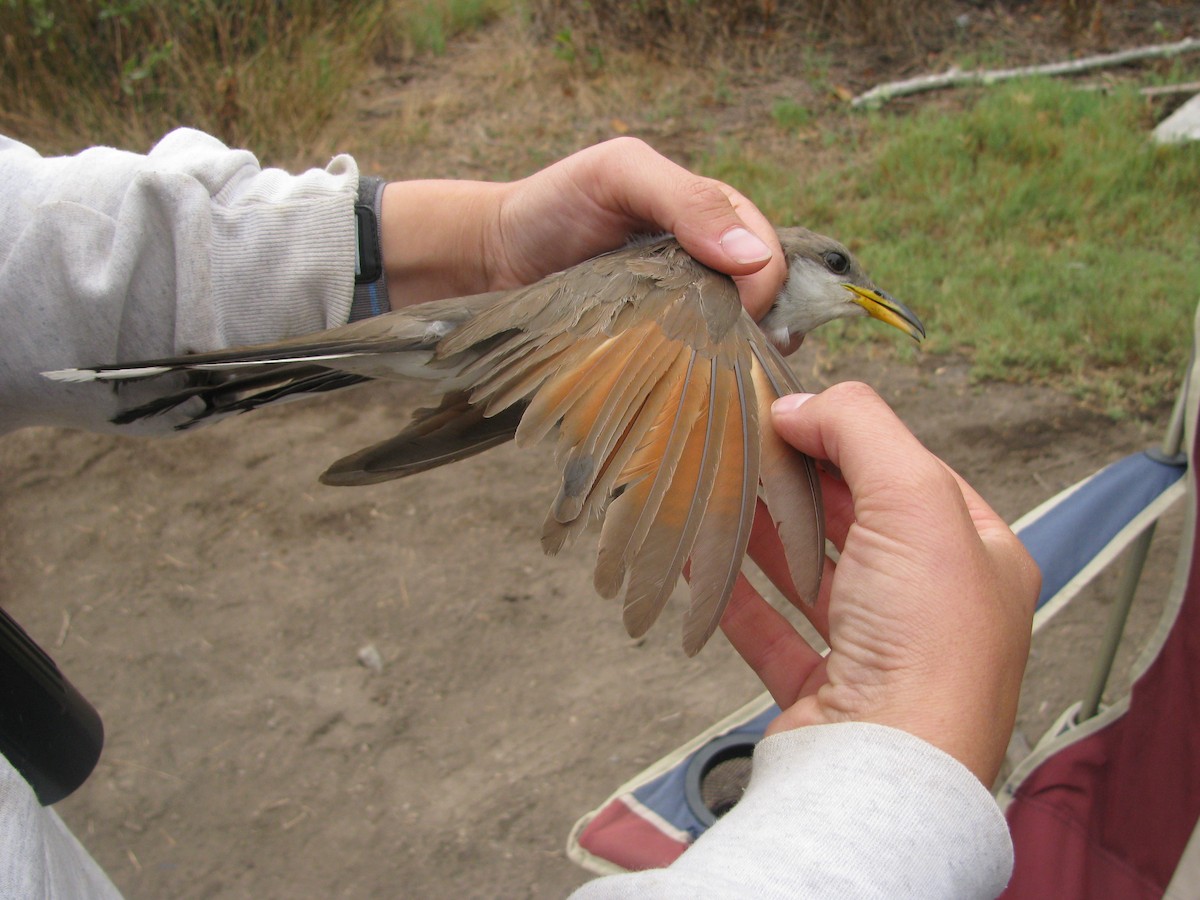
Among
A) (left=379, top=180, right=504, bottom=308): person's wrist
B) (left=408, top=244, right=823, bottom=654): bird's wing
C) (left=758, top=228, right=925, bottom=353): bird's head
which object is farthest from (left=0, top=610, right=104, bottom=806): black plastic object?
(left=758, top=228, right=925, bottom=353): bird's head

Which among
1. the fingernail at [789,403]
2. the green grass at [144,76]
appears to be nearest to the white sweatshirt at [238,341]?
the fingernail at [789,403]

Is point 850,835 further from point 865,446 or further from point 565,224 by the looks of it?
point 565,224

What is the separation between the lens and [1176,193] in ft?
21.4

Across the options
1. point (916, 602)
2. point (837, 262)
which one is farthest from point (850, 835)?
point (837, 262)

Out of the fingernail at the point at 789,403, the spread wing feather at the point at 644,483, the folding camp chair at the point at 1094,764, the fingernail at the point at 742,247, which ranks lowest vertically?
the folding camp chair at the point at 1094,764

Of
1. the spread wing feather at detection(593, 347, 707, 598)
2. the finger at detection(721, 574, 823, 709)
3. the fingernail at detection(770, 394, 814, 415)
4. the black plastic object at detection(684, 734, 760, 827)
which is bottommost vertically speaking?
the black plastic object at detection(684, 734, 760, 827)

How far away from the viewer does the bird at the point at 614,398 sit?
1851 mm

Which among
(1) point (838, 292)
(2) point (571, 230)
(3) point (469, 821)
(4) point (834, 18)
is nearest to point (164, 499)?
(3) point (469, 821)

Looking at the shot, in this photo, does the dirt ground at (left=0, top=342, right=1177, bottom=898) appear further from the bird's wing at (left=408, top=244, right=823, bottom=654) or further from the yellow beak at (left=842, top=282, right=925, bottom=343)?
the bird's wing at (left=408, top=244, right=823, bottom=654)

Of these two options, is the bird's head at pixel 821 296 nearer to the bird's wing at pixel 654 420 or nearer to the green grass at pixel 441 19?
the bird's wing at pixel 654 420

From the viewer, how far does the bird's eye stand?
3416 millimetres

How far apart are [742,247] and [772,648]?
1.06 metres

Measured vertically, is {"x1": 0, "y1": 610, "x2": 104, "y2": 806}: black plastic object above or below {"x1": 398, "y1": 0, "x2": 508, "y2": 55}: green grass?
below

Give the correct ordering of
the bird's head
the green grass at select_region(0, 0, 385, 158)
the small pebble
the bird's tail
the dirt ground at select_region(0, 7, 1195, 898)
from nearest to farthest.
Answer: the bird's tail, the bird's head, the dirt ground at select_region(0, 7, 1195, 898), the small pebble, the green grass at select_region(0, 0, 385, 158)
